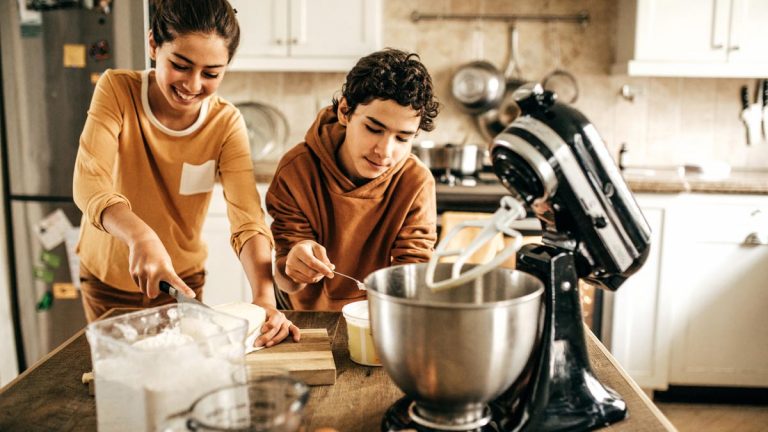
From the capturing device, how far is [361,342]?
0.97 m

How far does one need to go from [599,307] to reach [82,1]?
242 cm

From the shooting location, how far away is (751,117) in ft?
10.4

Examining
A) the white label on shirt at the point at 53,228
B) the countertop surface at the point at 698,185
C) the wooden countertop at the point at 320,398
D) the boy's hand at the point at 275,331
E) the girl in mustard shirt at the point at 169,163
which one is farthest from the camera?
the white label on shirt at the point at 53,228

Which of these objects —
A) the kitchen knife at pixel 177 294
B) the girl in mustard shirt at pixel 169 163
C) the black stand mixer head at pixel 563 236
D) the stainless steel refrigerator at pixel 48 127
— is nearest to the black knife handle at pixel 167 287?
the kitchen knife at pixel 177 294

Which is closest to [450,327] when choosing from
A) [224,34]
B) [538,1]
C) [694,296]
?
[224,34]

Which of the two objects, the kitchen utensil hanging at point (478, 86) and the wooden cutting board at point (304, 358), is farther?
the kitchen utensil hanging at point (478, 86)

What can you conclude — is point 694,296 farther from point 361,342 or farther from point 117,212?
point 117,212

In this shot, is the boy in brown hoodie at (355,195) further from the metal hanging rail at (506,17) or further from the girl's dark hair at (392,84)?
the metal hanging rail at (506,17)

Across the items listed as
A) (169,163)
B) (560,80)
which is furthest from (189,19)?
(560,80)

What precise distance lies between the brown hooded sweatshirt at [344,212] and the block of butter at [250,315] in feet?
1.36

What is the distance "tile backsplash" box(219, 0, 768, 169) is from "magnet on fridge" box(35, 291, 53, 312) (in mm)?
1334

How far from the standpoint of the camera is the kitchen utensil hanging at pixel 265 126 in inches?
129

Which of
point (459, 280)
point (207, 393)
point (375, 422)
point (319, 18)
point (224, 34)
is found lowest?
point (375, 422)

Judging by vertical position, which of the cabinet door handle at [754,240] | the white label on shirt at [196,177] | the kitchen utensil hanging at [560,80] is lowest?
the cabinet door handle at [754,240]
